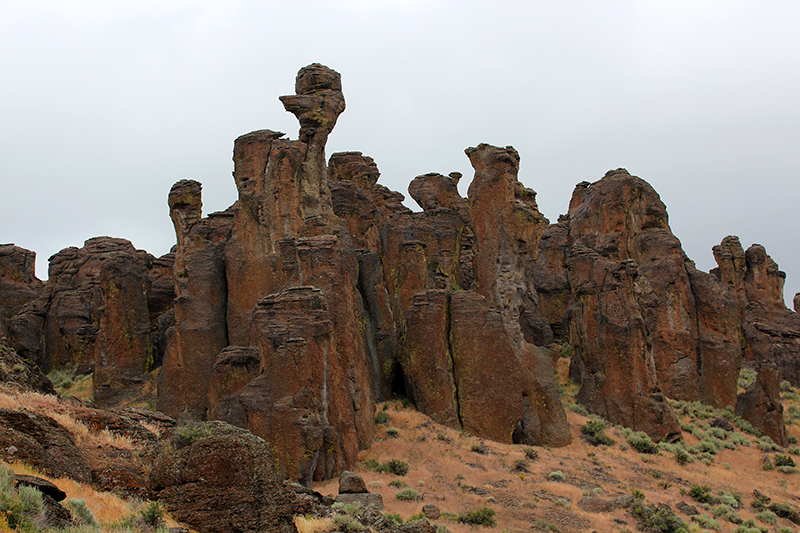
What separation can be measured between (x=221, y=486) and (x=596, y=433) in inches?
1002

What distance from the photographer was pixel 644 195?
164ft

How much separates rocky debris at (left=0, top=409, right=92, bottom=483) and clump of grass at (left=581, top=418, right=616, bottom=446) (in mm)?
26019

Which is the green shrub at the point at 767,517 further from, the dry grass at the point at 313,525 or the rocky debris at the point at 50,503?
the rocky debris at the point at 50,503

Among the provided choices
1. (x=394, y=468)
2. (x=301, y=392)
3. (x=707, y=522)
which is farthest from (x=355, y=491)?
(x=707, y=522)

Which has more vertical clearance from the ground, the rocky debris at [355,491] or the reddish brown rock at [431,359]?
the reddish brown rock at [431,359]

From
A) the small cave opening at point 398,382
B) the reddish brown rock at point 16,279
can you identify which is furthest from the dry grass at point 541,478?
the reddish brown rock at point 16,279

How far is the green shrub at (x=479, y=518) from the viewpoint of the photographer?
22234mm

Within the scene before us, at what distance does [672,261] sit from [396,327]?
20521 mm

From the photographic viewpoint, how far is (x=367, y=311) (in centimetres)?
3853

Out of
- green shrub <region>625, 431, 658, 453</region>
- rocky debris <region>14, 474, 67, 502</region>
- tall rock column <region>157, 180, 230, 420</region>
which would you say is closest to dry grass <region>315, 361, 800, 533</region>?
green shrub <region>625, 431, 658, 453</region>

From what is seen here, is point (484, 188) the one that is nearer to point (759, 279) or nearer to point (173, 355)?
point (173, 355)

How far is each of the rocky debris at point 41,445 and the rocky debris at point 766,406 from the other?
3917 centimetres

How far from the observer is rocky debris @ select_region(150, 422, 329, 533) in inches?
501

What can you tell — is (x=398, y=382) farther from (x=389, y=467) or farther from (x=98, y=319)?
(x=98, y=319)
